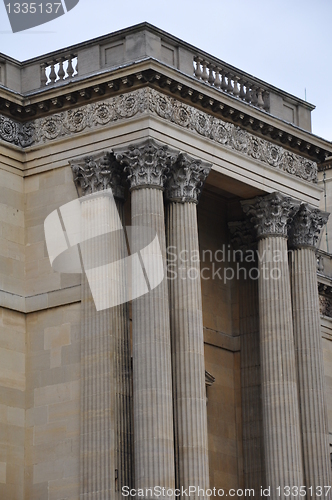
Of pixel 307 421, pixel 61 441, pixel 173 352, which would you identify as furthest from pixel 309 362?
pixel 61 441

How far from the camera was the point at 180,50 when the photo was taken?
143 feet

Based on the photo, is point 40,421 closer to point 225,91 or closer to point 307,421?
point 307,421

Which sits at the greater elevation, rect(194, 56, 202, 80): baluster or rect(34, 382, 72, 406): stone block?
rect(194, 56, 202, 80): baluster

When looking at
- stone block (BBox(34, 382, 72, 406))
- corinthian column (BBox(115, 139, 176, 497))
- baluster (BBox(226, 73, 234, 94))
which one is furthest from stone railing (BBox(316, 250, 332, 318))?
stone block (BBox(34, 382, 72, 406))

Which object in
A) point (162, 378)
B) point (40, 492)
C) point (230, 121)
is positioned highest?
point (230, 121)

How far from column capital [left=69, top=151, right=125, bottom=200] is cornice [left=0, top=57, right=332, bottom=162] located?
6.17 ft

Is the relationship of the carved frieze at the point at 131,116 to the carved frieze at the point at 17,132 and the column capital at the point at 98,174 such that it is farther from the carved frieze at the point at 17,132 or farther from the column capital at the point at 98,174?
the column capital at the point at 98,174

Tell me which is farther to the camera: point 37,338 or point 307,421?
point 307,421

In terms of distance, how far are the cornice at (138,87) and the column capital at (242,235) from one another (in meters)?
3.38

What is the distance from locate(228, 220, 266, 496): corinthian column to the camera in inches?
1793

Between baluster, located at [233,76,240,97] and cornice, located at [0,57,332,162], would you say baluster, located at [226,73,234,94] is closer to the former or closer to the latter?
baluster, located at [233,76,240,97]

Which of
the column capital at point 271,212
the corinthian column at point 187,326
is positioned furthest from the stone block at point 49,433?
the column capital at point 271,212

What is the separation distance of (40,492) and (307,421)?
9.67 m

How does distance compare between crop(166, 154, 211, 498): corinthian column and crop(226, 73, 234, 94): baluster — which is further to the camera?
crop(226, 73, 234, 94): baluster
